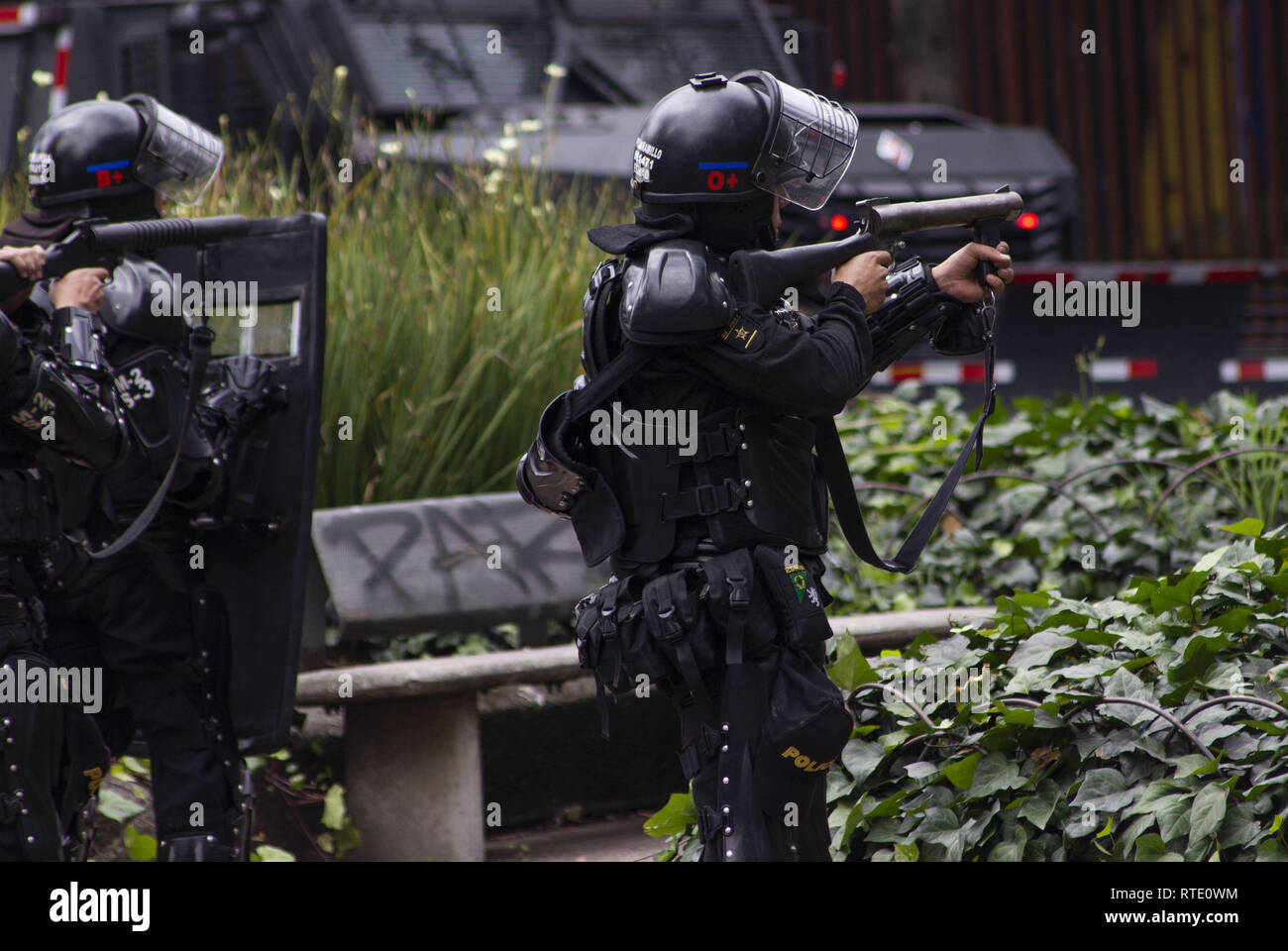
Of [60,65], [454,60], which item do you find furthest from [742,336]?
[60,65]

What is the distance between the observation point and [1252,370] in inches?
314

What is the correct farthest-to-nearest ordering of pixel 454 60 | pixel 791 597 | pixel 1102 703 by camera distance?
pixel 454 60
pixel 1102 703
pixel 791 597

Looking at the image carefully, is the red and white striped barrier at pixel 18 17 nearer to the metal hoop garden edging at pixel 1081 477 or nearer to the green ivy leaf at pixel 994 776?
the metal hoop garden edging at pixel 1081 477

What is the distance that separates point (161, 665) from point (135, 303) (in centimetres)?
81

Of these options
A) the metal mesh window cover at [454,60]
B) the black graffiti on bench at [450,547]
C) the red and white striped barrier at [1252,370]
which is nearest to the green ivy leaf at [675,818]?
the black graffiti on bench at [450,547]

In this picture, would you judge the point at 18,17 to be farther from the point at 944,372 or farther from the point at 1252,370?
the point at 1252,370

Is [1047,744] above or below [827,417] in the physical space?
below

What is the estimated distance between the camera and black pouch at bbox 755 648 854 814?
3.04 metres

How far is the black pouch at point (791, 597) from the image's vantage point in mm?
3066

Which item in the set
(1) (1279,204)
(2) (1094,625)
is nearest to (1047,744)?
(2) (1094,625)
